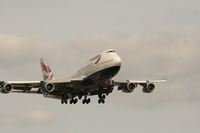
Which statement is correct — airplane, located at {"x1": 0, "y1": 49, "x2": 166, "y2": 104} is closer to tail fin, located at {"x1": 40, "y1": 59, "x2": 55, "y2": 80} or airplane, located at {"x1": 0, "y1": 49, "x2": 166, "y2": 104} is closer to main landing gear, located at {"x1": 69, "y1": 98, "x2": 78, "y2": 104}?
main landing gear, located at {"x1": 69, "y1": 98, "x2": 78, "y2": 104}

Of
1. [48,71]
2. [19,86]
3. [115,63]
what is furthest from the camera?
[48,71]

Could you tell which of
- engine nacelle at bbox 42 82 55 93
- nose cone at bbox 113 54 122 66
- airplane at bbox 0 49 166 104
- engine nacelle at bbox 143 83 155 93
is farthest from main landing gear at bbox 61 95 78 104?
nose cone at bbox 113 54 122 66

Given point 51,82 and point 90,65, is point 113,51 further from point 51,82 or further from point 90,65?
point 51,82

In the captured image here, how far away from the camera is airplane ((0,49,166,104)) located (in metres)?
91.1

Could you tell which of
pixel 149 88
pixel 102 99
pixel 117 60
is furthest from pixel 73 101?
pixel 117 60

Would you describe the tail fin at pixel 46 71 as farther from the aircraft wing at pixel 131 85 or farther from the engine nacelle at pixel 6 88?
the engine nacelle at pixel 6 88

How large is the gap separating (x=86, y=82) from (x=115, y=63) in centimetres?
582

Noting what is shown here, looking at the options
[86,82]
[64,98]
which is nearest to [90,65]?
[86,82]

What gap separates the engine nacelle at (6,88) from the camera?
9281 centimetres

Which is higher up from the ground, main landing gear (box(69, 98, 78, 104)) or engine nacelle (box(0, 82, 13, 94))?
main landing gear (box(69, 98, 78, 104))

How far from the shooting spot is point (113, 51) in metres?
92.9

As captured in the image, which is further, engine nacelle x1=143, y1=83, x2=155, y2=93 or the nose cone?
engine nacelle x1=143, y1=83, x2=155, y2=93

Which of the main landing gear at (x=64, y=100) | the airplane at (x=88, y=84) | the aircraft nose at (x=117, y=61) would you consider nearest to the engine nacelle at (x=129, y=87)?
the airplane at (x=88, y=84)

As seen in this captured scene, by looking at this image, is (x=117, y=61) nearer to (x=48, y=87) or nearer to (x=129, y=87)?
(x=129, y=87)
